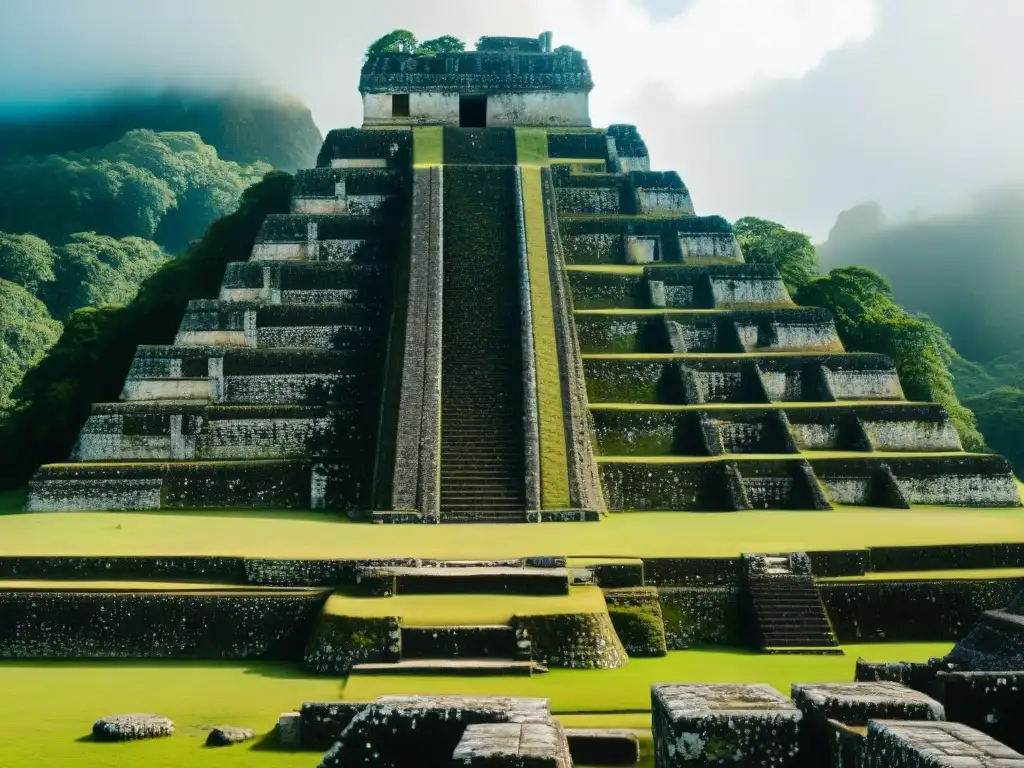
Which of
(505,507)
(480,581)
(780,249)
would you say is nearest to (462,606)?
(480,581)

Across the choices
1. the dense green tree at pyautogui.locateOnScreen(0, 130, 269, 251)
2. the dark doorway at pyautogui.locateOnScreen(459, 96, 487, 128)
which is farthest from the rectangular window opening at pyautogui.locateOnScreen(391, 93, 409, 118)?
the dense green tree at pyautogui.locateOnScreen(0, 130, 269, 251)

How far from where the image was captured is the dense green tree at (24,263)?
5025cm

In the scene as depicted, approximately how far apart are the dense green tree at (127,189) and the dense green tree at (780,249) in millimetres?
37595

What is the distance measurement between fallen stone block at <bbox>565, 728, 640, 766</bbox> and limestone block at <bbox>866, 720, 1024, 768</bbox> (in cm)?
350

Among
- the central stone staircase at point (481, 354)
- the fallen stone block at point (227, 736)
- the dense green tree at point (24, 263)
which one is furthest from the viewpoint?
the dense green tree at point (24, 263)

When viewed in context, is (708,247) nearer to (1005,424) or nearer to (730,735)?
(730,735)

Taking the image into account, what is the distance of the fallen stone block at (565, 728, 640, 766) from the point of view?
26.0 feet

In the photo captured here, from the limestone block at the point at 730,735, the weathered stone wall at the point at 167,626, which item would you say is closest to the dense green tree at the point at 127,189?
the weathered stone wall at the point at 167,626

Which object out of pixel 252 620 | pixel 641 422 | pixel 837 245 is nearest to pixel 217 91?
pixel 837 245

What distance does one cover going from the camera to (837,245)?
7738cm

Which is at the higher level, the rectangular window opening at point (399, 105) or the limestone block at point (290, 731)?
the rectangular window opening at point (399, 105)

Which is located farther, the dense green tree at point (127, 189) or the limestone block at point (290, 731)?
the dense green tree at point (127, 189)

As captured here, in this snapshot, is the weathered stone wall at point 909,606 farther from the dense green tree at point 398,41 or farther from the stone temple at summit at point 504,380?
the dense green tree at point 398,41

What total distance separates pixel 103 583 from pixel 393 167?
51.4 feet
